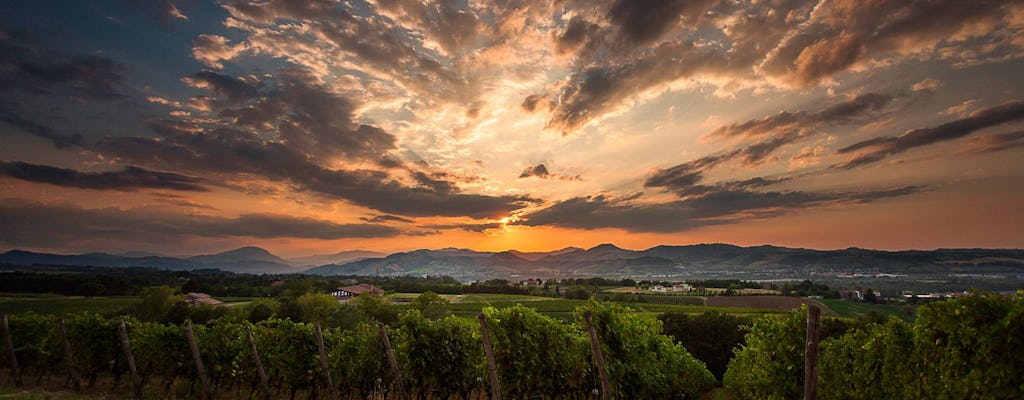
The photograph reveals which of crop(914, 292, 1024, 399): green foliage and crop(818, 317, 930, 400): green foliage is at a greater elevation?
crop(914, 292, 1024, 399): green foliage

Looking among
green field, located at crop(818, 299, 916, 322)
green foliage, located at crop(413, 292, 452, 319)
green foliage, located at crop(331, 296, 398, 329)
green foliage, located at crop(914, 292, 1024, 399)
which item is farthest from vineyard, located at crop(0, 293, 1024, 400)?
green field, located at crop(818, 299, 916, 322)

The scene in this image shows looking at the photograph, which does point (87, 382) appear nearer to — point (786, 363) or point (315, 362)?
point (315, 362)

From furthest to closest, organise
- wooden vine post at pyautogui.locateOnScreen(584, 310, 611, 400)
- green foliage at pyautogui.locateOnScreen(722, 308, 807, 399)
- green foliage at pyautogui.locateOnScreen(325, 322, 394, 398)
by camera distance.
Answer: green foliage at pyautogui.locateOnScreen(325, 322, 394, 398) → green foliage at pyautogui.locateOnScreen(722, 308, 807, 399) → wooden vine post at pyautogui.locateOnScreen(584, 310, 611, 400)

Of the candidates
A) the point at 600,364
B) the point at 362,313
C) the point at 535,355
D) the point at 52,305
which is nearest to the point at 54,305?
the point at 52,305

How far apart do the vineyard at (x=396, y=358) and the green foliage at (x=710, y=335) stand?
17287 mm

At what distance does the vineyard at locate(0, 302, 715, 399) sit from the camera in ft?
42.1

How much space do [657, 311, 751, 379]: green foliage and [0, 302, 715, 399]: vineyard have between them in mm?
17287

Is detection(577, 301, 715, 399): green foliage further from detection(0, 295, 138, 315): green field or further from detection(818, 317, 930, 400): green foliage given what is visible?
detection(0, 295, 138, 315): green field

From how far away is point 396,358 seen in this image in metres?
14.8

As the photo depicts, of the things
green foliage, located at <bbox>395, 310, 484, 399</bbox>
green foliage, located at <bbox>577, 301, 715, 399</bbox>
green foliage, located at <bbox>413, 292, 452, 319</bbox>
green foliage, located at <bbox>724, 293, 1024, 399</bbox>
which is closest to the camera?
green foliage, located at <bbox>724, 293, 1024, 399</bbox>

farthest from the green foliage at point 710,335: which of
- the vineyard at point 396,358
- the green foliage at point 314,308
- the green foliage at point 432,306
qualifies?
the green foliage at point 314,308

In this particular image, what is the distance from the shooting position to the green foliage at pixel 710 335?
3566 cm

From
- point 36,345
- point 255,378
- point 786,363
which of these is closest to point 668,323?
point 786,363

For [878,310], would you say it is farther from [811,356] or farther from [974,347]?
[811,356]
